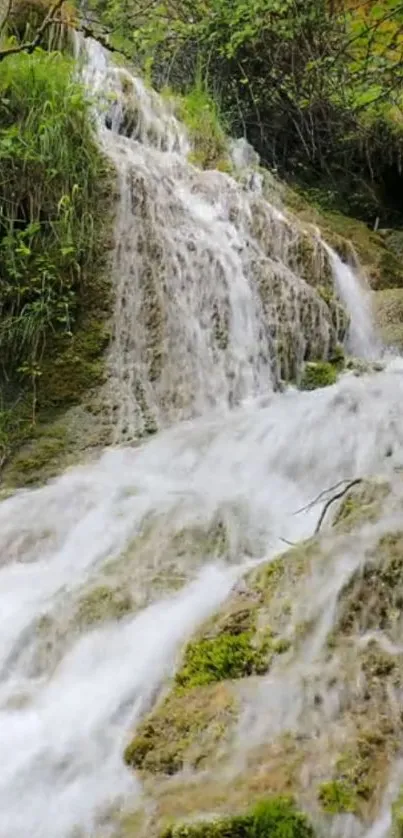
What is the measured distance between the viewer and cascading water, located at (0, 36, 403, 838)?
2033 millimetres

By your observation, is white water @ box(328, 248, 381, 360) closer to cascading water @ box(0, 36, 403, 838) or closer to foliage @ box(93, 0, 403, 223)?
cascading water @ box(0, 36, 403, 838)

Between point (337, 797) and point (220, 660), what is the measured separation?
1.89 feet

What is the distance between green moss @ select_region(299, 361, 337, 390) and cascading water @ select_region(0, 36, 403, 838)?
11 centimetres

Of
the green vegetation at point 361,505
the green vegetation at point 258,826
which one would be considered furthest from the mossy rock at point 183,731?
the green vegetation at point 361,505

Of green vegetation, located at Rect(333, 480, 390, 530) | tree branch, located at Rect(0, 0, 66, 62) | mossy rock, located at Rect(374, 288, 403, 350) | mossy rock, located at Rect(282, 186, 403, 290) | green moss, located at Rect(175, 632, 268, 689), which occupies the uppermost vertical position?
tree branch, located at Rect(0, 0, 66, 62)

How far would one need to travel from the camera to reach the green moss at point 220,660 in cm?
207

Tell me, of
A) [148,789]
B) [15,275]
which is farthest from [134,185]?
[148,789]

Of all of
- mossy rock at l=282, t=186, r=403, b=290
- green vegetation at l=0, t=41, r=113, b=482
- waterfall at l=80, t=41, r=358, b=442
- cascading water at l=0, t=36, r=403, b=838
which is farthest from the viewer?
mossy rock at l=282, t=186, r=403, b=290

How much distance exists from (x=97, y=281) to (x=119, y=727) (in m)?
3.24

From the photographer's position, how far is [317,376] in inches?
196

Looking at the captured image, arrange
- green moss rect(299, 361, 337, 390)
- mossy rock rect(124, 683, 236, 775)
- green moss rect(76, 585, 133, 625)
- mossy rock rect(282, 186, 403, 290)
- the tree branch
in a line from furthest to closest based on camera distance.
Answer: mossy rock rect(282, 186, 403, 290)
green moss rect(299, 361, 337, 390)
the tree branch
green moss rect(76, 585, 133, 625)
mossy rock rect(124, 683, 236, 775)

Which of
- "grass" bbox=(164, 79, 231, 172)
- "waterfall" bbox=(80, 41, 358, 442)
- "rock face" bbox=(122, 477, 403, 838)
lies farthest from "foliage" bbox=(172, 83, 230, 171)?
"rock face" bbox=(122, 477, 403, 838)

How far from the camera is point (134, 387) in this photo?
4.51 meters

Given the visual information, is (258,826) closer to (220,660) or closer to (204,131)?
(220,660)
